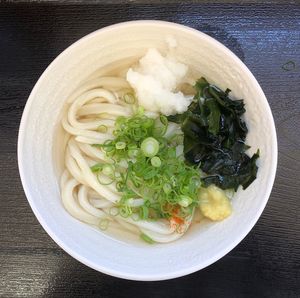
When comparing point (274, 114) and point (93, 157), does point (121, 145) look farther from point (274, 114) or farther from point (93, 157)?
point (274, 114)

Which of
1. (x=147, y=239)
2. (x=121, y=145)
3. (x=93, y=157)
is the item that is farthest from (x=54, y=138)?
(x=147, y=239)

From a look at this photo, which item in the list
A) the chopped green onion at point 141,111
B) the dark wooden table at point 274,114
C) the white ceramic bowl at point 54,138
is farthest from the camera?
the dark wooden table at point 274,114

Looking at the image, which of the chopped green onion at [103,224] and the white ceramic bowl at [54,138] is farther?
the chopped green onion at [103,224]

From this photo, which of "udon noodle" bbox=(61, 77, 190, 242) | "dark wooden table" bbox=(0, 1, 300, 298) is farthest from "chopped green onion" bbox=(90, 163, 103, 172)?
"dark wooden table" bbox=(0, 1, 300, 298)

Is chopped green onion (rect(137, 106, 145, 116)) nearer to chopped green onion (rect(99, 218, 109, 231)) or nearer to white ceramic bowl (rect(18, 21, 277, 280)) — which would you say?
white ceramic bowl (rect(18, 21, 277, 280))

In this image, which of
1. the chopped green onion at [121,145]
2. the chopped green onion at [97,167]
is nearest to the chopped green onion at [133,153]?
the chopped green onion at [121,145]

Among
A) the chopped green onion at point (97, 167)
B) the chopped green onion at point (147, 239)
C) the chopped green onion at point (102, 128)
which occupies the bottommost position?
the chopped green onion at point (147, 239)

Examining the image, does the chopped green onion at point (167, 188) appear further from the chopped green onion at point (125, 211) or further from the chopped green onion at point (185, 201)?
the chopped green onion at point (125, 211)
